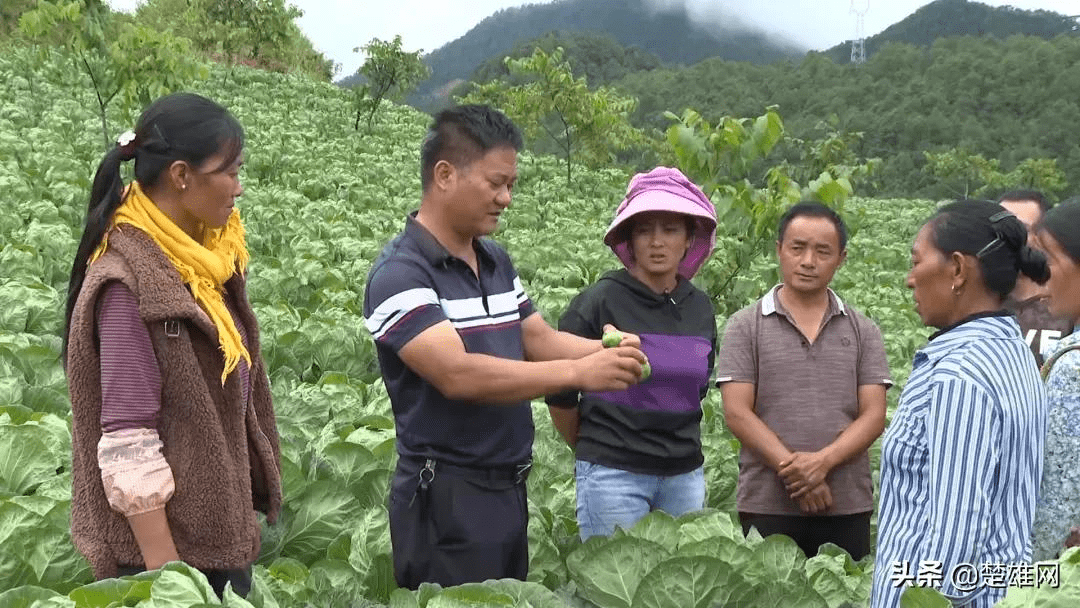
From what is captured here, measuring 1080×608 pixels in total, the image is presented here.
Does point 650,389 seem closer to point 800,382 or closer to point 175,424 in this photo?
point 800,382

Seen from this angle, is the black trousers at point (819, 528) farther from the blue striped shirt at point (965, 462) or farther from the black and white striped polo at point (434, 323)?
the black and white striped polo at point (434, 323)

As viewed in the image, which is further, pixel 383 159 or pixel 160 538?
pixel 383 159

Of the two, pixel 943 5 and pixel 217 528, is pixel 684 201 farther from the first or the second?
pixel 943 5

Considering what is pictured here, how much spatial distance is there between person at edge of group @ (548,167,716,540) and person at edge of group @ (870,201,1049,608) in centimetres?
82

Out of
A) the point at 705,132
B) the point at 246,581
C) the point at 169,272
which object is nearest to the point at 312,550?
the point at 246,581

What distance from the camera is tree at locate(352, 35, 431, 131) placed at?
82.4 feet

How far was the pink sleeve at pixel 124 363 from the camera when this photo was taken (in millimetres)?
1989

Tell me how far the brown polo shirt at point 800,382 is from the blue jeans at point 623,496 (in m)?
0.39

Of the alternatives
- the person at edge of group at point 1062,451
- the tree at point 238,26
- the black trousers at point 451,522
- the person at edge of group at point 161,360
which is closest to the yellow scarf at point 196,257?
the person at edge of group at point 161,360

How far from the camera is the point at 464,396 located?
234cm

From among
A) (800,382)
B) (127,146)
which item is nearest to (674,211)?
(800,382)

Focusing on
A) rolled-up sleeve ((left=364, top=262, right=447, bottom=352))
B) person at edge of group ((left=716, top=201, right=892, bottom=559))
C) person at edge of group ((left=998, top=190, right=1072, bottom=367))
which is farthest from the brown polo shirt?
rolled-up sleeve ((left=364, top=262, right=447, bottom=352))

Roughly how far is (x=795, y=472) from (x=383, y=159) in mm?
16941

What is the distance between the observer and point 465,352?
93.0 inches
